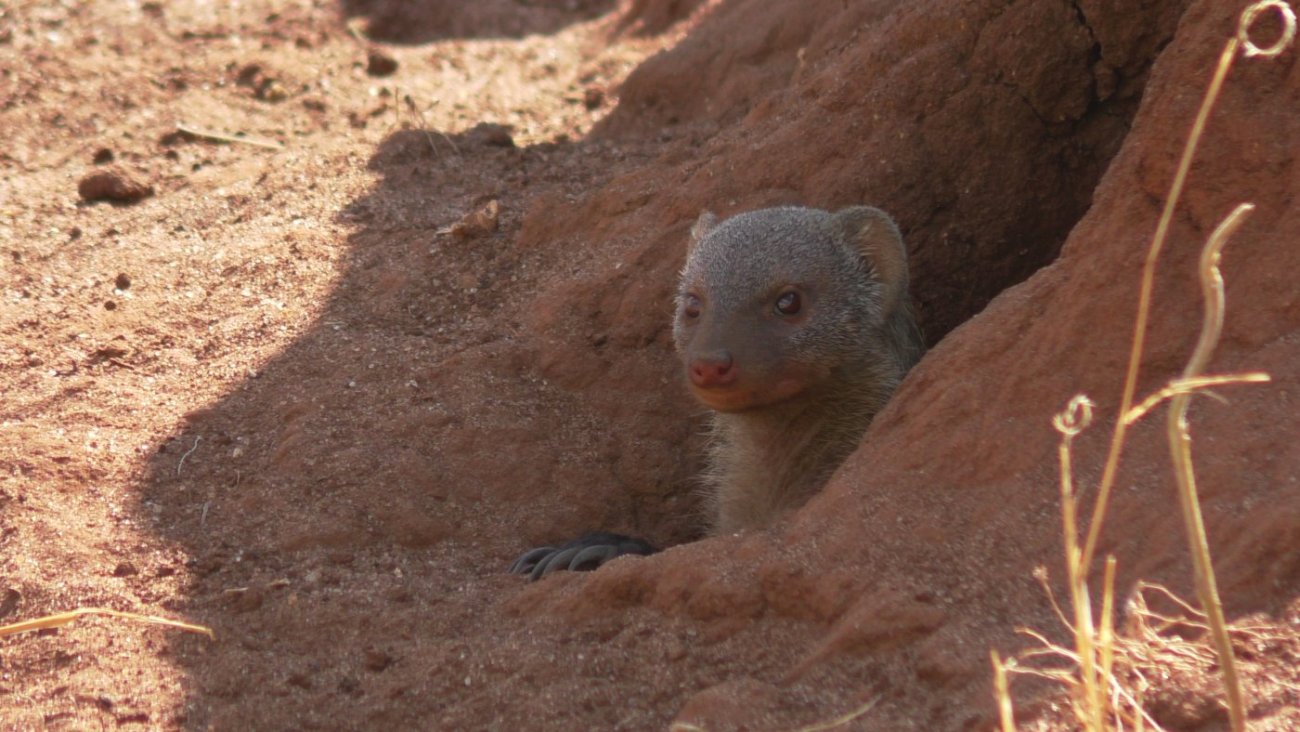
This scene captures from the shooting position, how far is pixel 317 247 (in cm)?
480

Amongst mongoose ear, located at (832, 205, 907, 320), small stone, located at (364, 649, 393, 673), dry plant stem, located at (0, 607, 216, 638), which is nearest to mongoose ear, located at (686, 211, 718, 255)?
mongoose ear, located at (832, 205, 907, 320)

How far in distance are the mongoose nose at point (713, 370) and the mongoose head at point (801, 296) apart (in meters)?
0.11

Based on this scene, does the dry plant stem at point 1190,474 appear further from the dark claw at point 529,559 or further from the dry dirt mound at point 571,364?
the dark claw at point 529,559

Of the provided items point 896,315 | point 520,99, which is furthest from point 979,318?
point 520,99

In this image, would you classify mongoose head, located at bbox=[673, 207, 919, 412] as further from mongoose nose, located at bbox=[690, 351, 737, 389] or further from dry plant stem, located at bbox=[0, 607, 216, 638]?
dry plant stem, located at bbox=[0, 607, 216, 638]

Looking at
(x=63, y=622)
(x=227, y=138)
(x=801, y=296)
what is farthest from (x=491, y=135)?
(x=63, y=622)

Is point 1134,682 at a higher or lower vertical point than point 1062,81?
lower

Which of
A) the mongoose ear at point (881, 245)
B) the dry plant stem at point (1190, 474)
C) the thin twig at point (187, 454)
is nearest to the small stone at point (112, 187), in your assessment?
the thin twig at point (187, 454)

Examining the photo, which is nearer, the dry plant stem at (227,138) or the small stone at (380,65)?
the dry plant stem at (227,138)

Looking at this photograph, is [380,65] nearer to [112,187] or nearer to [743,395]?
[112,187]

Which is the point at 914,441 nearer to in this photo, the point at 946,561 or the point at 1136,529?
the point at 946,561

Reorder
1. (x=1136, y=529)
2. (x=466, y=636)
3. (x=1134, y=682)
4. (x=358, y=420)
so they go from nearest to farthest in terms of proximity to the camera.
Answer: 1. (x=1134, y=682)
2. (x=1136, y=529)
3. (x=466, y=636)
4. (x=358, y=420)

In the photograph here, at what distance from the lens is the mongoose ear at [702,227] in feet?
13.6

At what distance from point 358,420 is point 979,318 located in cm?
189
